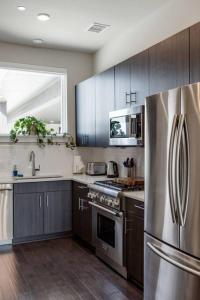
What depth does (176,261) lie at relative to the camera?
6.91 feet

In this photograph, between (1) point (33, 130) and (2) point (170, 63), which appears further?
(1) point (33, 130)

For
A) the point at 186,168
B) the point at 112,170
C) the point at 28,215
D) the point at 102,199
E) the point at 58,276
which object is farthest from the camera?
the point at 112,170

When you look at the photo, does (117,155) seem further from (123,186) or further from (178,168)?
(178,168)

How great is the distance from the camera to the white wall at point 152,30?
3.14m

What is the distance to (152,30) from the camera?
12.2 feet

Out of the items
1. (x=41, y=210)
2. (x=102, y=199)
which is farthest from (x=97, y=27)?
(x=41, y=210)

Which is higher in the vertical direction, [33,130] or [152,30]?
[152,30]

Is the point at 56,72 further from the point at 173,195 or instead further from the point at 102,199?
the point at 173,195

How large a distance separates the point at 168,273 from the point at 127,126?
1761 mm

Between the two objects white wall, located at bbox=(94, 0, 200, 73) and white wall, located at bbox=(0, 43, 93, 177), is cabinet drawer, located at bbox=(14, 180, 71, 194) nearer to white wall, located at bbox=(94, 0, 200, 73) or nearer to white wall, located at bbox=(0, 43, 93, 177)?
white wall, located at bbox=(0, 43, 93, 177)

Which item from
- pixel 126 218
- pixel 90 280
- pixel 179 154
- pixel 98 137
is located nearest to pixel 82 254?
pixel 90 280

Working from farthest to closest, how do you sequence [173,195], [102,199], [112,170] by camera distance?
[112,170], [102,199], [173,195]

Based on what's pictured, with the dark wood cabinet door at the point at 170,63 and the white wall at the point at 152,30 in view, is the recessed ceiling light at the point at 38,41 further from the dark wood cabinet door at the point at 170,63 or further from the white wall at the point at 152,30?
the dark wood cabinet door at the point at 170,63

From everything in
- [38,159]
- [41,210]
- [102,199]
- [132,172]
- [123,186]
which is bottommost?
[41,210]
